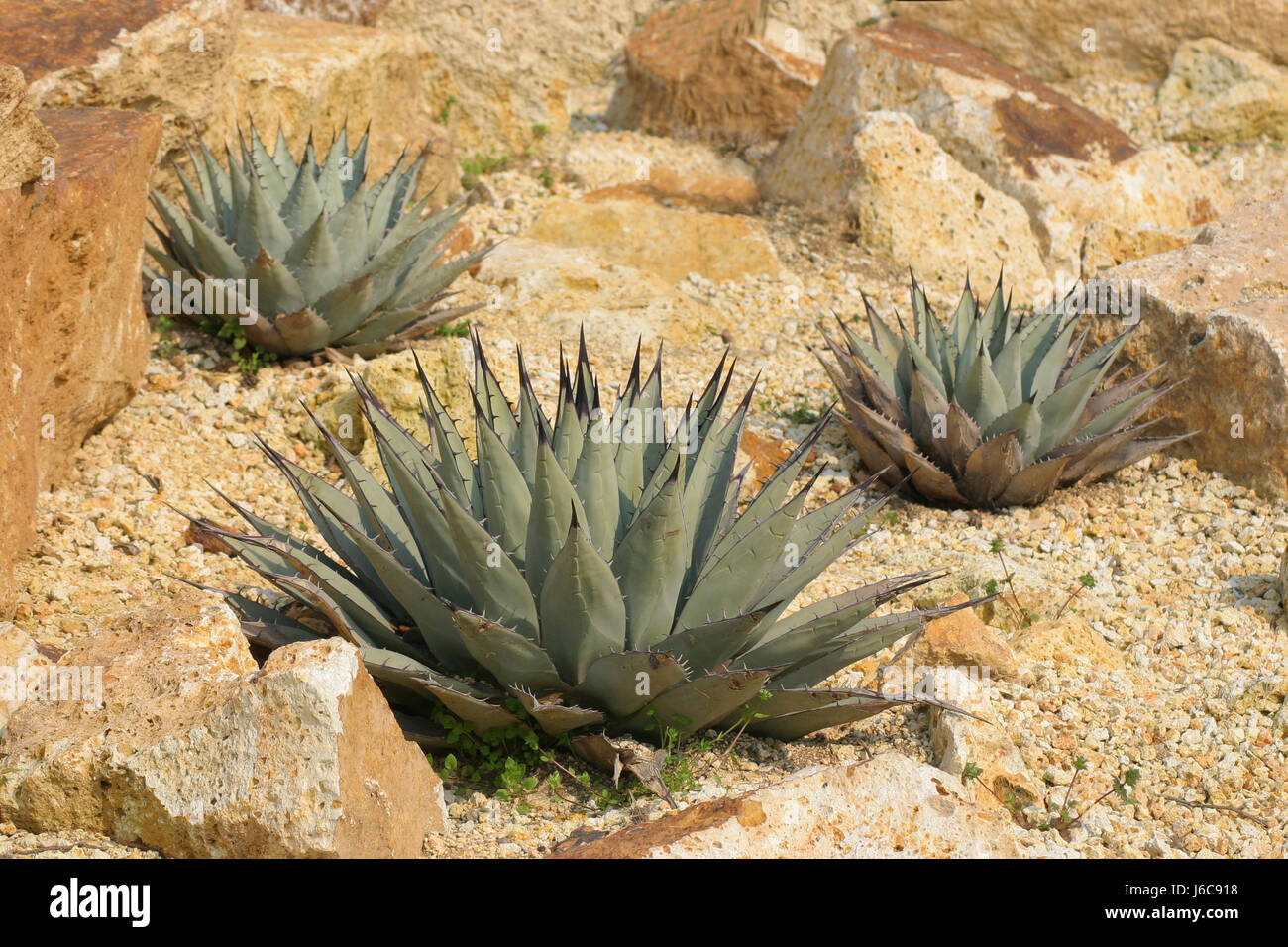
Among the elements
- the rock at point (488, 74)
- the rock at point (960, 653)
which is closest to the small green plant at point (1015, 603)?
the rock at point (960, 653)

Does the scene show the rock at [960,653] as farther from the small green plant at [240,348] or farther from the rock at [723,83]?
the rock at [723,83]

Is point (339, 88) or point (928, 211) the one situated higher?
point (339, 88)

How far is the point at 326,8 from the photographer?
8445mm

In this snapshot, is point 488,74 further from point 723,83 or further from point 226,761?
point 226,761

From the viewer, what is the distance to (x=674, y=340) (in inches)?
244

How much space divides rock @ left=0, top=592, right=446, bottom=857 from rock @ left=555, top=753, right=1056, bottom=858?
1.54 feet

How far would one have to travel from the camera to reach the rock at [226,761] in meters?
2.54

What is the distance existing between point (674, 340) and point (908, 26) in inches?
155

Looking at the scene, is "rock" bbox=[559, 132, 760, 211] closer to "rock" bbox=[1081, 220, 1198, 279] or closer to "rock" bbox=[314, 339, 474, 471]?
"rock" bbox=[1081, 220, 1198, 279]

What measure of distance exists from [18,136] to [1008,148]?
5.72m

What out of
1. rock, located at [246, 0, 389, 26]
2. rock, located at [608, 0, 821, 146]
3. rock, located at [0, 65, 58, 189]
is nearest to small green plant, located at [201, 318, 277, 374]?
rock, located at [0, 65, 58, 189]

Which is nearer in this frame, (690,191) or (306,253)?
(306,253)

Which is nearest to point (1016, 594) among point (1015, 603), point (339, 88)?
point (1015, 603)

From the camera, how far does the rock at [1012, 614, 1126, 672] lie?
4.05m
